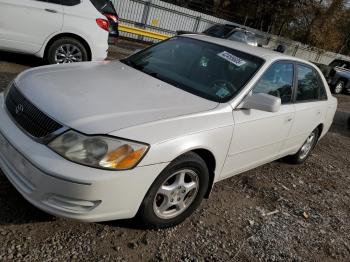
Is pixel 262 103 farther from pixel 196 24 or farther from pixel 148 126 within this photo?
pixel 196 24

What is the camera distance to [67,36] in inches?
284

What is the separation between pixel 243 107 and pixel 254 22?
2951cm

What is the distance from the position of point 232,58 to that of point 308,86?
1.44m

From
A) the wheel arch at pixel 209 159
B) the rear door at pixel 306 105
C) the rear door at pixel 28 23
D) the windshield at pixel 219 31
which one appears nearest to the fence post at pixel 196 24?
the windshield at pixel 219 31

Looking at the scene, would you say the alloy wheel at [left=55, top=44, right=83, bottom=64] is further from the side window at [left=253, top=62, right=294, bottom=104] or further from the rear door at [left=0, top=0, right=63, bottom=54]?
the side window at [left=253, top=62, right=294, bottom=104]

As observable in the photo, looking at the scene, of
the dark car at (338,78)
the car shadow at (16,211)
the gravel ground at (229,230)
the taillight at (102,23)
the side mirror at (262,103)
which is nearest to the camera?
the gravel ground at (229,230)

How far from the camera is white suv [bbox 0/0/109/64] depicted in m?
6.67

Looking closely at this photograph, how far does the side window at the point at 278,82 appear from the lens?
4082 mm

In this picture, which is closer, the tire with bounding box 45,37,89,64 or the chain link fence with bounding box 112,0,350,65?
the tire with bounding box 45,37,89,64

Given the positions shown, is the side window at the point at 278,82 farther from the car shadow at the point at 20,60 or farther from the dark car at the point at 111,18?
the dark car at the point at 111,18

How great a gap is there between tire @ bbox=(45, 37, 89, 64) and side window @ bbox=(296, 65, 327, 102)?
400 cm

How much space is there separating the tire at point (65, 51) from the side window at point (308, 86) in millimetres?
4000

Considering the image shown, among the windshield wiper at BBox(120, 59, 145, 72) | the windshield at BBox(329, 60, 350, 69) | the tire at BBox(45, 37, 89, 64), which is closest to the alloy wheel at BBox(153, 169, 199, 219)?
the windshield wiper at BBox(120, 59, 145, 72)

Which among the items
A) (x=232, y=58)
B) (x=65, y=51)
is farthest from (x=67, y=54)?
(x=232, y=58)
